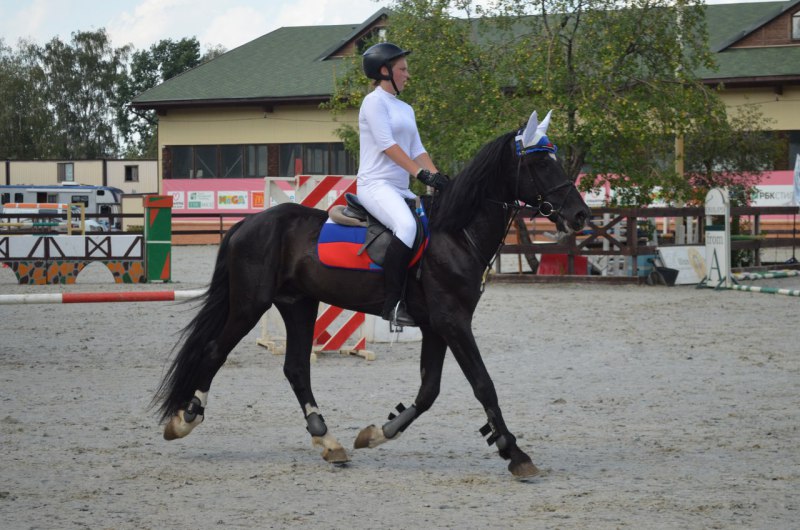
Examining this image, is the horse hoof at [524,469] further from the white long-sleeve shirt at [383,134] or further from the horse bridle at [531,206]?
the white long-sleeve shirt at [383,134]

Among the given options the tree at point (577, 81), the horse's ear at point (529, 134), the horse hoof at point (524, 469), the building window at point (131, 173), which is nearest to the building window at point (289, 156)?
the building window at point (131, 173)

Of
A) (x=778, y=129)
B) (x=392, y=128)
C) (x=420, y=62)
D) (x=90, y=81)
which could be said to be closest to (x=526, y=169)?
(x=392, y=128)

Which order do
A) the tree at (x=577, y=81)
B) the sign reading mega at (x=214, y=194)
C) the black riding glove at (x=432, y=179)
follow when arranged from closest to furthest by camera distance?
the black riding glove at (x=432, y=179) → the tree at (x=577, y=81) → the sign reading mega at (x=214, y=194)

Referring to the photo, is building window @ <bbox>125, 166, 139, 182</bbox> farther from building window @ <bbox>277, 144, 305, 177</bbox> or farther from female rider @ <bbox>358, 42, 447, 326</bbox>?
female rider @ <bbox>358, 42, 447, 326</bbox>

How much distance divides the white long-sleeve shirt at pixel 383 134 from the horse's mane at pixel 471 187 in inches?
14.2

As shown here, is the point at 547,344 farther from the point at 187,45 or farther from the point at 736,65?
the point at 187,45

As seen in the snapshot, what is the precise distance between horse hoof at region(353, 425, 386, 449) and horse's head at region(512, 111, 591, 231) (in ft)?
5.41

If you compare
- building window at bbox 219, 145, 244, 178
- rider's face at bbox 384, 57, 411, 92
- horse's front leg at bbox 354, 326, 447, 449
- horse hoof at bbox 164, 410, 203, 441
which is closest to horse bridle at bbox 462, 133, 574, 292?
horse's front leg at bbox 354, 326, 447, 449

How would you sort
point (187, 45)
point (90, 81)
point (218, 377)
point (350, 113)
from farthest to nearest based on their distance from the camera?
point (187, 45) → point (90, 81) → point (350, 113) → point (218, 377)

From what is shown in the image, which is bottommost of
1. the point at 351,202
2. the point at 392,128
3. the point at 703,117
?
the point at 351,202

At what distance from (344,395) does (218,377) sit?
66.4 inches

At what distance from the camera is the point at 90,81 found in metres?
81.5

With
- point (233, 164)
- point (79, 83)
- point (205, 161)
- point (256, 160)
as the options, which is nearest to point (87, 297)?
point (256, 160)

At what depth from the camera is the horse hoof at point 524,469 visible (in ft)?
18.9
